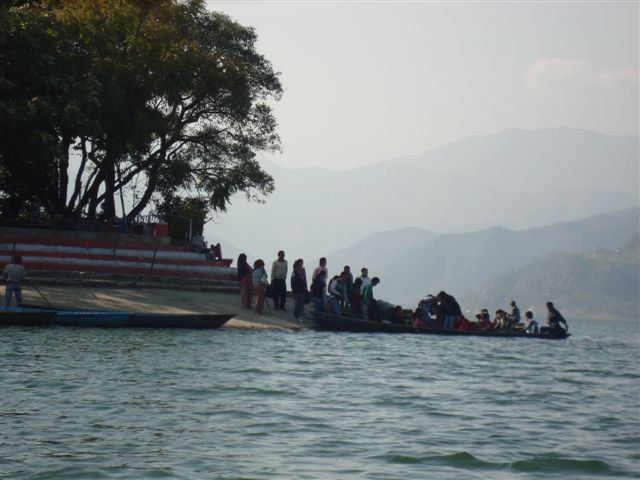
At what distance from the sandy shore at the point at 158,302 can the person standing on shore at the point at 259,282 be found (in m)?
0.36

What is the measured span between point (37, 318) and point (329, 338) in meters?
8.79

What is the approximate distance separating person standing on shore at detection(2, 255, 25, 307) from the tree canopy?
6.62 metres

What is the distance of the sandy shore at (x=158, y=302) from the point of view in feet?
113

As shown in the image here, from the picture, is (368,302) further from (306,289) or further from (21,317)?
(21,317)

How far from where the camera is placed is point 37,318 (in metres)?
30.0

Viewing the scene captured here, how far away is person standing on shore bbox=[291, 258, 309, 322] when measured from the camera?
118 feet

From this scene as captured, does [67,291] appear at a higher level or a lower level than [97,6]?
lower

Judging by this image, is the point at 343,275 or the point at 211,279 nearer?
the point at 343,275

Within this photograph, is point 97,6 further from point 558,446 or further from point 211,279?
point 558,446

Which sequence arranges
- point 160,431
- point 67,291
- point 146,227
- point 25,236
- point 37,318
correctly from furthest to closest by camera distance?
1. point 146,227
2. point 25,236
3. point 67,291
4. point 37,318
5. point 160,431

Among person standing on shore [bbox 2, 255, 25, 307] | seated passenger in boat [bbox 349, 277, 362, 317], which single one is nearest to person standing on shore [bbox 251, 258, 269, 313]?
seated passenger in boat [bbox 349, 277, 362, 317]

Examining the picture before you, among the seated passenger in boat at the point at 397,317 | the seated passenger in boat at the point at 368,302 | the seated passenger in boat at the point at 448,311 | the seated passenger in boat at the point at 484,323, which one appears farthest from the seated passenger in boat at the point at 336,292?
the seated passenger in boat at the point at 484,323

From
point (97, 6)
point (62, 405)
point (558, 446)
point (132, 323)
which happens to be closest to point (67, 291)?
point (132, 323)

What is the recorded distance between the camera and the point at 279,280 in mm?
37156
